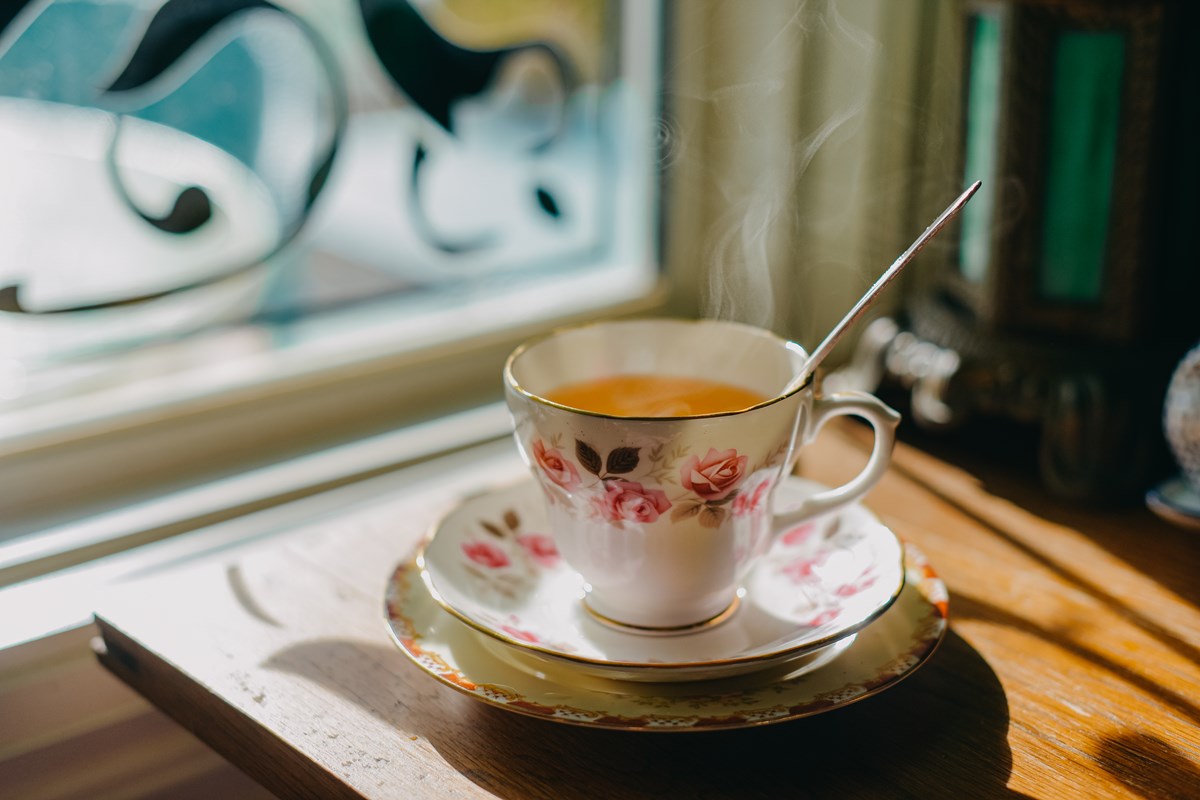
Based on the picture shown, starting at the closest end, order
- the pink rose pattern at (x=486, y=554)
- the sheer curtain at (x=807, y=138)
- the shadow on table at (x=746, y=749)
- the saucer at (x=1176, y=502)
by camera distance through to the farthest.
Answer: the shadow on table at (x=746, y=749)
the pink rose pattern at (x=486, y=554)
the saucer at (x=1176, y=502)
the sheer curtain at (x=807, y=138)

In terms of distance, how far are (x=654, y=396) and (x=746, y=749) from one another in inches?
7.1

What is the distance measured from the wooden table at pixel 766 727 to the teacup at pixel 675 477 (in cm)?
7

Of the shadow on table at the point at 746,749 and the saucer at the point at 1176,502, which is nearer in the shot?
the shadow on table at the point at 746,749

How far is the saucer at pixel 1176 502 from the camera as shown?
69cm

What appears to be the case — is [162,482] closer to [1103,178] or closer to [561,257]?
[561,257]

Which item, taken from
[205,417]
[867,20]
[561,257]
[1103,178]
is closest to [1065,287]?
[1103,178]

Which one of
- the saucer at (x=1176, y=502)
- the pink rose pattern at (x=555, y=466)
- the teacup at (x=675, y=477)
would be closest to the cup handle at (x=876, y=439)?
the teacup at (x=675, y=477)

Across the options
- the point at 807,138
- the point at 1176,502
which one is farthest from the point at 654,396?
the point at 807,138

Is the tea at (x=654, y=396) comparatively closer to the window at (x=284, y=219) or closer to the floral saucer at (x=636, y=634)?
the floral saucer at (x=636, y=634)

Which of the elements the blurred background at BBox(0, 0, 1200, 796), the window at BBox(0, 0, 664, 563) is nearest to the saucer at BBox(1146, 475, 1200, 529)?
the blurred background at BBox(0, 0, 1200, 796)

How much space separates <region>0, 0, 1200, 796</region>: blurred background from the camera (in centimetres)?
73

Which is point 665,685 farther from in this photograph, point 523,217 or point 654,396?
point 523,217

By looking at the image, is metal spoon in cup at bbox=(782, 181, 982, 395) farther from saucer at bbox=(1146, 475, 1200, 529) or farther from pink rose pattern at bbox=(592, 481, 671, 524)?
saucer at bbox=(1146, 475, 1200, 529)

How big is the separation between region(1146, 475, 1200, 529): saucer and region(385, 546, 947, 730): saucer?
0.75ft
